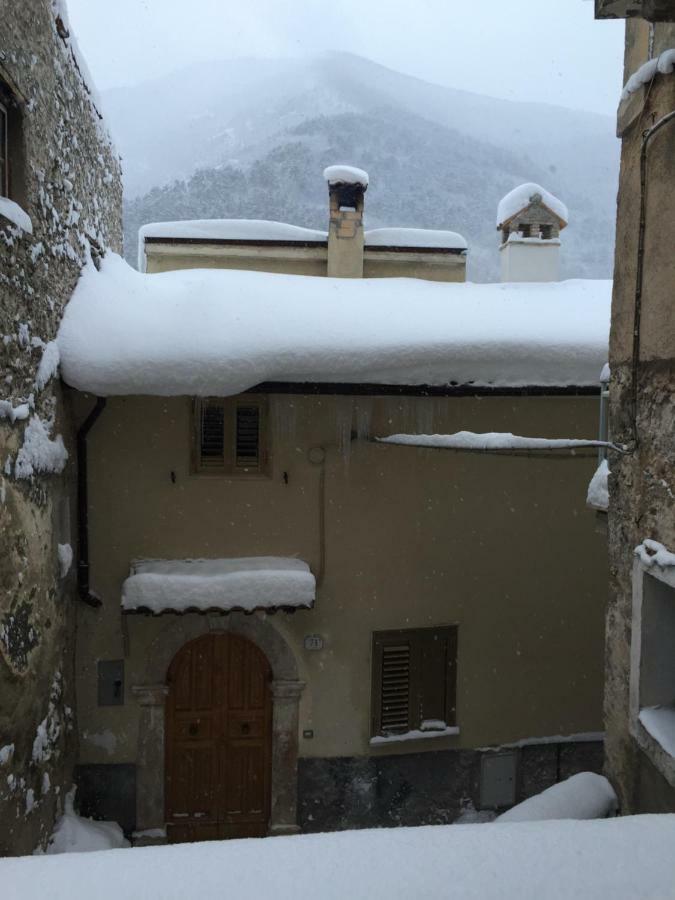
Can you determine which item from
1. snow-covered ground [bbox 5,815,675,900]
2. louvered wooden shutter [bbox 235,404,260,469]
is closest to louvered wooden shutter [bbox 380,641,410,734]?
louvered wooden shutter [bbox 235,404,260,469]

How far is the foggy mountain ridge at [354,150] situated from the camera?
79375 millimetres

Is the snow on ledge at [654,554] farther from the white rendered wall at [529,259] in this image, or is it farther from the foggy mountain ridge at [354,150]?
the foggy mountain ridge at [354,150]

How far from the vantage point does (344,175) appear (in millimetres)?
12805

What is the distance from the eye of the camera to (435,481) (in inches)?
298

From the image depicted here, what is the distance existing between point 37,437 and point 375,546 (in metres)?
3.47

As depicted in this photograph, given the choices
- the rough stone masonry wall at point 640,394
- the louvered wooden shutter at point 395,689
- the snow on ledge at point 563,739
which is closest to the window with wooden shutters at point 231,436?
the louvered wooden shutter at point 395,689

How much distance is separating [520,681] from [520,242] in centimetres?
763

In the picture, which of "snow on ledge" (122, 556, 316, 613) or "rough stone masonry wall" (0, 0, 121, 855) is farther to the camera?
"snow on ledge" (122, 556, 316, 613)

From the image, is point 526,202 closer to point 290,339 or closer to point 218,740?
point 290,339

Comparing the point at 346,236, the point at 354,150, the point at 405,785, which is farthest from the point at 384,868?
the point at 354,150

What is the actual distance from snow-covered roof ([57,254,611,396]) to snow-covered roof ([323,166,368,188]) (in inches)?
211

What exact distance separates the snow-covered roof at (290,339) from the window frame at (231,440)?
64 cm

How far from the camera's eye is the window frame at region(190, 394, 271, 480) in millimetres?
7281

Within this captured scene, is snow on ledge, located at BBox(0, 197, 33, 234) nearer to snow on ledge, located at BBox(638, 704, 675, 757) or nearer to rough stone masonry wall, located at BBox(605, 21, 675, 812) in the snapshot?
rough stone masonry wall, located at BBox(605, 21, 675, 812)
